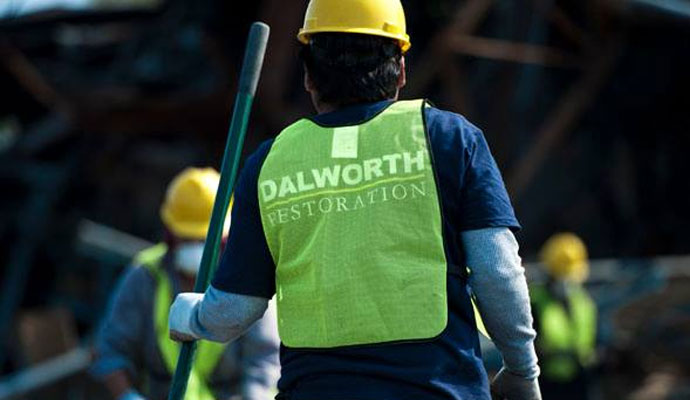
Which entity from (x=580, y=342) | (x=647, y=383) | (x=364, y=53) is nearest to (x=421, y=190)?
(x=364, y=53)

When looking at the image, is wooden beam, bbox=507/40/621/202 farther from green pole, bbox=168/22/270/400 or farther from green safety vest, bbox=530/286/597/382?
green pole, bbox=168/22/270/400

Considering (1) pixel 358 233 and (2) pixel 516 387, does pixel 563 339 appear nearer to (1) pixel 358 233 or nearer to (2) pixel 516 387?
(2) pixel 516 387

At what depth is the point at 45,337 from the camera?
11.6 meters

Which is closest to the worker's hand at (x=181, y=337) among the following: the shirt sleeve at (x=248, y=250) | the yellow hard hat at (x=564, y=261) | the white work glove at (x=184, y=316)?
the white work glove at (x=184, y=316)

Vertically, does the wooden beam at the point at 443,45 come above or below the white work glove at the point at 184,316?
below

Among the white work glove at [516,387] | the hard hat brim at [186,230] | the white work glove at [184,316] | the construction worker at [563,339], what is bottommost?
the construction worker at [563,339]

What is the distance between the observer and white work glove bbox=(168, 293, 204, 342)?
317 centimetres

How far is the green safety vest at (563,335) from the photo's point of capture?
1151cm

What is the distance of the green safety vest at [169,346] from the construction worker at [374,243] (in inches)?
67.5

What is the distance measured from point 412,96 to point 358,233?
434 inches

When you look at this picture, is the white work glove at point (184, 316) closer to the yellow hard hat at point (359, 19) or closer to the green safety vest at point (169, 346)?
the yellow hard hat at point (359, 19)

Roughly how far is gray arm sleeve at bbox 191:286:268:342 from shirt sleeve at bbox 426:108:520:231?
1.63 feet

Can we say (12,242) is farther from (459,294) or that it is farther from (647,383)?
(459,294)

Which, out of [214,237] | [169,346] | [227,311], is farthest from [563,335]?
[227,311]
